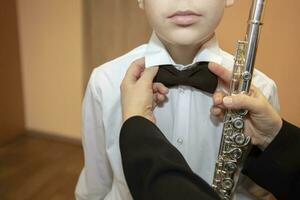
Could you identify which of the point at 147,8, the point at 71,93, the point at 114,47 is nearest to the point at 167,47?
the point at 147,8

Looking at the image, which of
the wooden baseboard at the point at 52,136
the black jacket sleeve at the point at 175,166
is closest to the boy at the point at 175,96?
the black jacket sleeve at the point at 175,166

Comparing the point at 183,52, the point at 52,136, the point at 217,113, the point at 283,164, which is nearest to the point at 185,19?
the point at 183,52

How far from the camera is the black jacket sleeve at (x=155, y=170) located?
1.88 feet

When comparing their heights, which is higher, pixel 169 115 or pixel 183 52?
pixel 183 52

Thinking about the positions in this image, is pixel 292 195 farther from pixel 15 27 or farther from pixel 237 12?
pixel 15 27

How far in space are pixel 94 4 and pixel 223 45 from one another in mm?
877

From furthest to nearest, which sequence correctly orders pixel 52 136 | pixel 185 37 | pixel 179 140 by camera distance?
pixel 52 136
pixel 179 140
pixel 185 37

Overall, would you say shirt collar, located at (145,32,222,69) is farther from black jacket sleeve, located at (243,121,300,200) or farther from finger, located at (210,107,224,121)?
black jacket sleeve, located at (243,121,300,200)

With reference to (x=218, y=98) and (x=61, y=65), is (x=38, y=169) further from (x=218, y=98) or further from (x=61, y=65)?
(x=218, y=98)

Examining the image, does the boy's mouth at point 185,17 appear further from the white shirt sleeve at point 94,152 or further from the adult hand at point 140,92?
the white shirt sleeve at point 94,152

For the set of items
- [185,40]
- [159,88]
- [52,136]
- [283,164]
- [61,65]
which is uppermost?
[185,40]

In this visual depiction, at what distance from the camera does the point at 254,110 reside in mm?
646

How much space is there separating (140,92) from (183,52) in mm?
153

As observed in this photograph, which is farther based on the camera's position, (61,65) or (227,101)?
(61,65)
